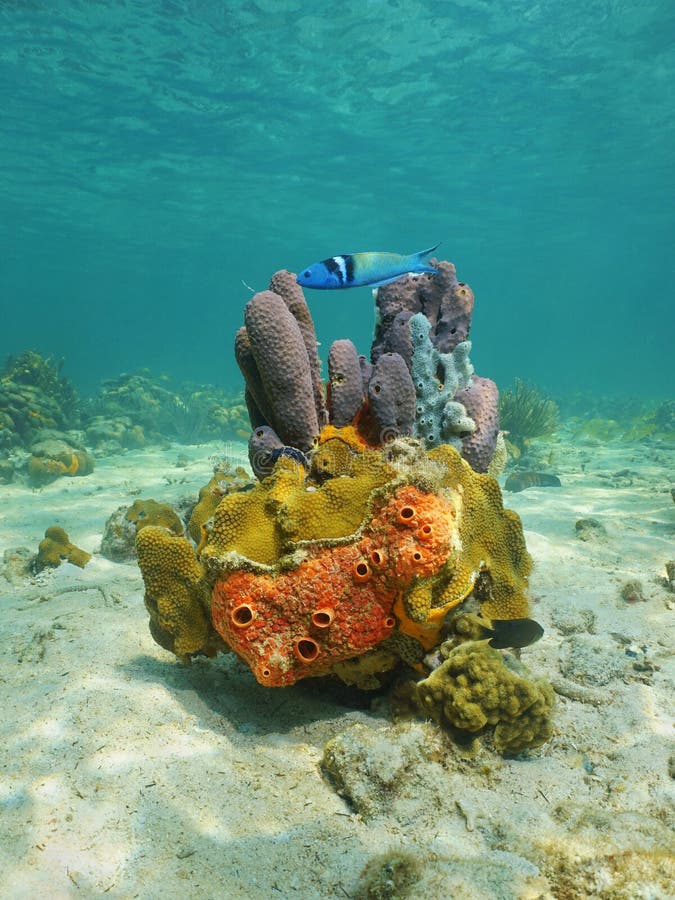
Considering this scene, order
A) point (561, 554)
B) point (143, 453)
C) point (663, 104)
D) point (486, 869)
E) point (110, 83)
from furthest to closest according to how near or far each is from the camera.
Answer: point (663, 104), point (110, 83), point (143, 453), point (561, 554), point (486, 869)

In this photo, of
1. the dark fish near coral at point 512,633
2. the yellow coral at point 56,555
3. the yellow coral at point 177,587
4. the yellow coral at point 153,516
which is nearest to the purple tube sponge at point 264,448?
the yellow coral at point 177,587

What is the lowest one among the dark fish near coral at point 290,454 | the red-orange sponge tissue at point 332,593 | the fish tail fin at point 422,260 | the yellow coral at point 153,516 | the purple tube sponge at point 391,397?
the yellow coral at point 153,516

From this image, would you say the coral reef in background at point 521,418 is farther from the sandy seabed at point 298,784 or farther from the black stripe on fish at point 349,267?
the black stripe on fish at point 349,267

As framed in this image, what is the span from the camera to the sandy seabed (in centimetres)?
160

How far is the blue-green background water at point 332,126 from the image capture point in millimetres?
16578

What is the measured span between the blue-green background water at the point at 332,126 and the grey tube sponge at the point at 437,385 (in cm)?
1307

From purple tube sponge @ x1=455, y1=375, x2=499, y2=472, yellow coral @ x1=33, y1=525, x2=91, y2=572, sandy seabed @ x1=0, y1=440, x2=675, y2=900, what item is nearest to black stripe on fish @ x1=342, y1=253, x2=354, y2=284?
purple tube sponge @ x1=455, y1=375, x2=499, y2=472

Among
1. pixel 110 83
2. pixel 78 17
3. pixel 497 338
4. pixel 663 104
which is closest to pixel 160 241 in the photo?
pixel 110 83

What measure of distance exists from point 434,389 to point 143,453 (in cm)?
1125

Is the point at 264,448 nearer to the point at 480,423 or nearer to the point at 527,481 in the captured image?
the point at 480,423

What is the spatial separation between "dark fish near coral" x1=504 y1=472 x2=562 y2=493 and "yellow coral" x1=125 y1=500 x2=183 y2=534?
560 centimetres

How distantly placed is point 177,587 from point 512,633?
164cm

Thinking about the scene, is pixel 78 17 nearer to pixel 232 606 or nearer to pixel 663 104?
pixel 232 606

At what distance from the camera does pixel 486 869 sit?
165 centimetres
